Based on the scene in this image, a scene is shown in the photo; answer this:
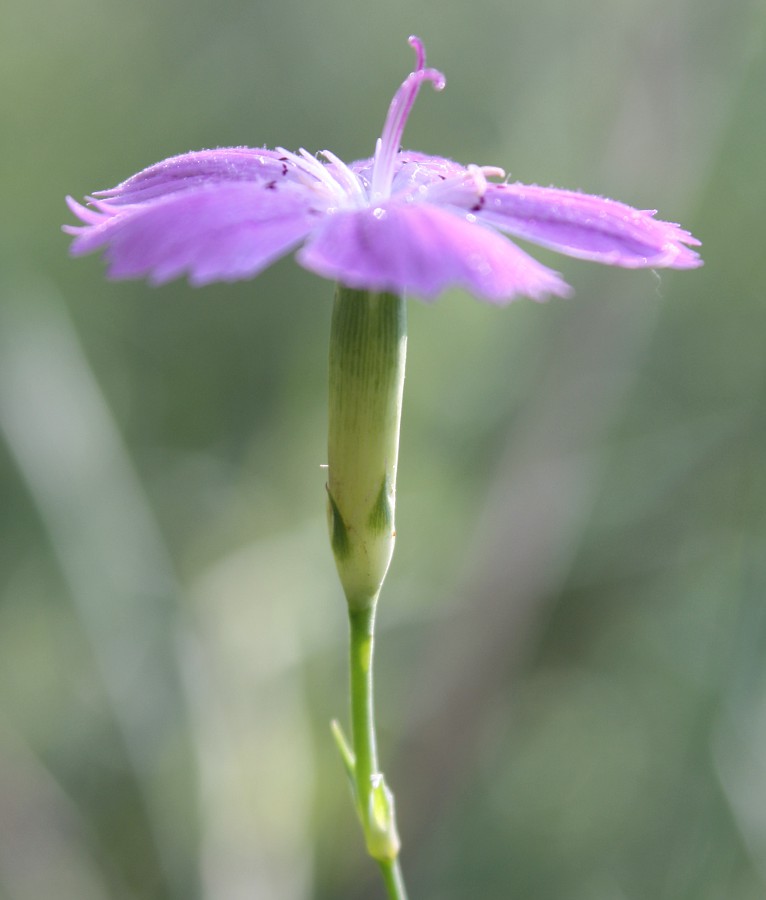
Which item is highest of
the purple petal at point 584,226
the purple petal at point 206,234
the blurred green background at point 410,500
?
the purple petal at point 206,234

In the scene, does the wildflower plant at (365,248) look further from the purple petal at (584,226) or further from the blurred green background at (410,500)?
the blurred green background at (410,500)

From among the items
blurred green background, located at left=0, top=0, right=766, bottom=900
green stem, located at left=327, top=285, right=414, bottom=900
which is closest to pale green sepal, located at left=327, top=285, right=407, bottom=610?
green stem, located at left=327, top=285, right=414, bottom=900

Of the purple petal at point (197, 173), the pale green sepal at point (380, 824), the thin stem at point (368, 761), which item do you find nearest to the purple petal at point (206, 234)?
the purple petal at point (197, 173)

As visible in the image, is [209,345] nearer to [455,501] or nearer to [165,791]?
[455,501]

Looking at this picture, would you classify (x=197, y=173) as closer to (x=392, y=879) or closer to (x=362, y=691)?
(x=362, y=691)

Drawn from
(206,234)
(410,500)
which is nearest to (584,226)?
(206,234)

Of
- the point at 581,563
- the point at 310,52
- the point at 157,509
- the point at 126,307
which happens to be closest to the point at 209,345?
the point at 126,307

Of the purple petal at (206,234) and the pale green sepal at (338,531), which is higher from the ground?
the purple petal at (206,234)
